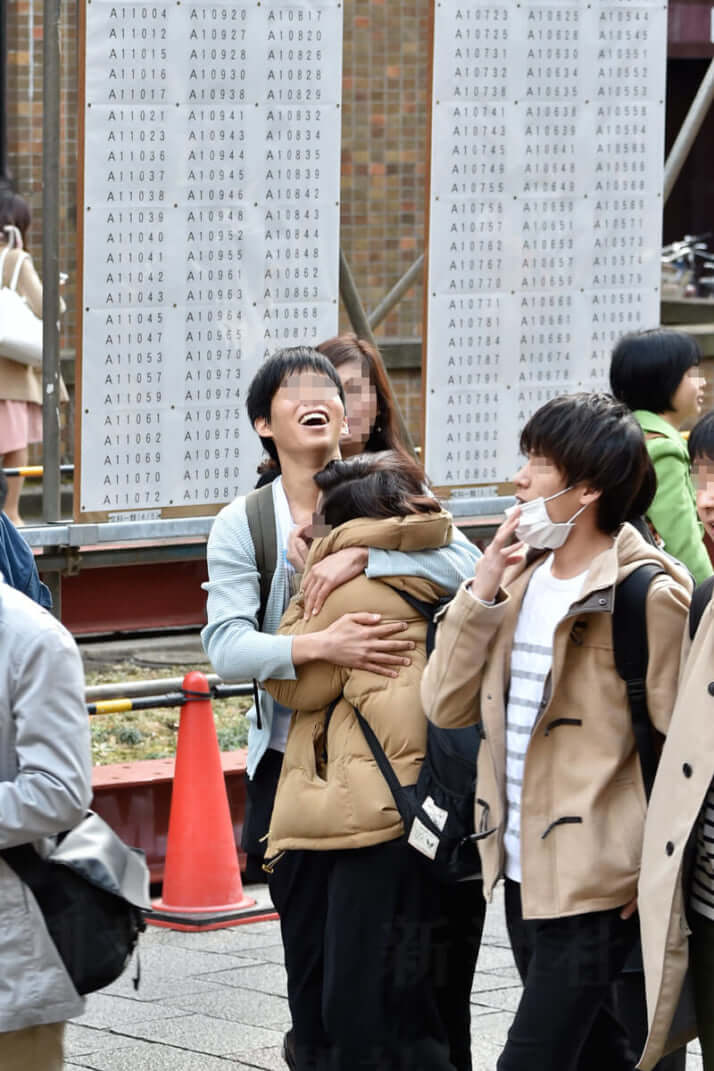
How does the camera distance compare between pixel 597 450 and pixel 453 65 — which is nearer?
pixel 597 450

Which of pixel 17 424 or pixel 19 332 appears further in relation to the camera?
pixel 17 424

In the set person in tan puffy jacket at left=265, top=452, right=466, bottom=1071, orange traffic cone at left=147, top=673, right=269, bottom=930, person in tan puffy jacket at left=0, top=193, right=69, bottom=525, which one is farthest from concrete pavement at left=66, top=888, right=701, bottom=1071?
person in tan puffy jacket at left=0, top=193, right=69, bottom=525

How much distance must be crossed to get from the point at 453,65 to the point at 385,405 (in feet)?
8.30

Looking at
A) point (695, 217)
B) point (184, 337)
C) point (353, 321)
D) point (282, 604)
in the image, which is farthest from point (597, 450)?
point (695, 217)

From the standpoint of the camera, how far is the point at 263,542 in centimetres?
446

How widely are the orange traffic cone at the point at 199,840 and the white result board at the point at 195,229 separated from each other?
733mm

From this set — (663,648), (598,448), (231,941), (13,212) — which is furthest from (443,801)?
(13,212)

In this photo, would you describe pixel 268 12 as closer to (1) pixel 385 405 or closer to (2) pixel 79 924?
(1) pixel 385 405

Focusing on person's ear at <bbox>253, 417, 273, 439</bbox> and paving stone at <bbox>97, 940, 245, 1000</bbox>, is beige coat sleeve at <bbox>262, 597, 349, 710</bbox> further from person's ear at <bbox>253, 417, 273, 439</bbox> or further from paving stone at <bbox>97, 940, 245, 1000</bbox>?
paving stone at <bbox>97, 940, 245, 1000</bbox>

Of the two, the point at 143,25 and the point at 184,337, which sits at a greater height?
the point at 143,25

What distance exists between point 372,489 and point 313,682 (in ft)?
1.41

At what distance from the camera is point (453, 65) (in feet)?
23.1

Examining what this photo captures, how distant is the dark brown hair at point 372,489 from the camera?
13.5 feet

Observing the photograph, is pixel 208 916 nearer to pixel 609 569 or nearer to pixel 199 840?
pixel 199 840
